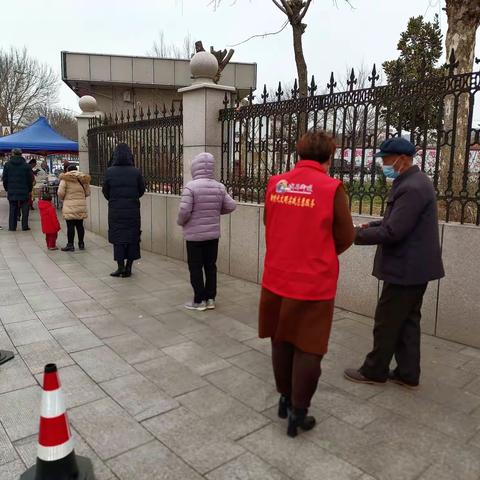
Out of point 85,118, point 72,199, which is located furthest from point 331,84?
point 85,118

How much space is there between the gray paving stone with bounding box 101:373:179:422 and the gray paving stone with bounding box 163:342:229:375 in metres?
0.42

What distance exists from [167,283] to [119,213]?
1.23 m

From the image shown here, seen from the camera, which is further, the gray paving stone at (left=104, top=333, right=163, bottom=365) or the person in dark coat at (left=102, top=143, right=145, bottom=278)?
the person in dark coat at (left=102, top=143, right=145, bottom=278)

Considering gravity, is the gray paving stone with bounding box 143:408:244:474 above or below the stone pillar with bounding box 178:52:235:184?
below

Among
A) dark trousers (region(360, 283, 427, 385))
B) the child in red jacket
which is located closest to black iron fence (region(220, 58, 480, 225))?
dark trousers (region(360, 283, 427, 385))

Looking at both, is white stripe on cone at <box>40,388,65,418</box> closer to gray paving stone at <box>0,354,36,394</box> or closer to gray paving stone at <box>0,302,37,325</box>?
gray paving stone at <box>0,354,36,394</box>

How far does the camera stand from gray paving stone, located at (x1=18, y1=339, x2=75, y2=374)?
367cm

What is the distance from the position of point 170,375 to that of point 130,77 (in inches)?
729

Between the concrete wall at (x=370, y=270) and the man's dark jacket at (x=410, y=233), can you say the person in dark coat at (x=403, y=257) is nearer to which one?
the man's dark jacket at (x=410, y=233)

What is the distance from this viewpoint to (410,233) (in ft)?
10.3

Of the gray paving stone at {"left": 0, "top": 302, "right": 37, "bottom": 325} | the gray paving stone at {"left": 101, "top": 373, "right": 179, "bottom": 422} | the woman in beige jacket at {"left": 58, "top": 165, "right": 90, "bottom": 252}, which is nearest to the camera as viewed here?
the gray paving stone at {"left": 101, "top": 373, "right": 179, "bottom": 422}

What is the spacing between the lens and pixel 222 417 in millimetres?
2941

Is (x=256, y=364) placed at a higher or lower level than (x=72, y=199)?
lower

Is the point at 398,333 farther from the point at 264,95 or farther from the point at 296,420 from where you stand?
the point at 264,95
